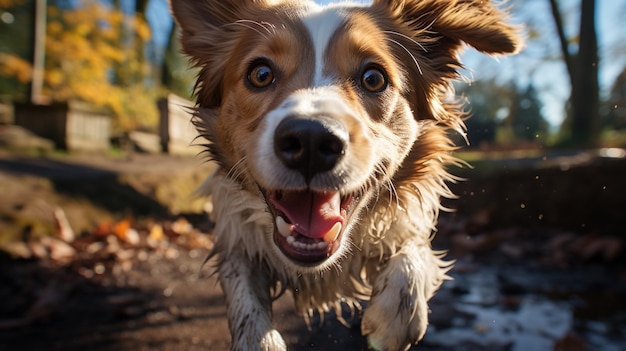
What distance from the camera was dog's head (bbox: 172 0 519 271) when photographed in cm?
181

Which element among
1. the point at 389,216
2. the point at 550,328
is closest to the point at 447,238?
the point at 550,328

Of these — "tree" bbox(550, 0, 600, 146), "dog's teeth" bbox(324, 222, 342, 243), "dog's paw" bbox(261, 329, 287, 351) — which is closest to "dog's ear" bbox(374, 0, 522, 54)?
"dog's teeth" bbox(324, 222, 342, 243)

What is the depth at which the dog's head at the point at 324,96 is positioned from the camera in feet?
5.94

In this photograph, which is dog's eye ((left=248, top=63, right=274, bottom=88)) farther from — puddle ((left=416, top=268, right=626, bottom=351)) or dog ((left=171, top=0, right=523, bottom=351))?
puddle ((left=416, top=268, right=626, bottom=351))

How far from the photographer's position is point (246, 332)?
211 centimetres

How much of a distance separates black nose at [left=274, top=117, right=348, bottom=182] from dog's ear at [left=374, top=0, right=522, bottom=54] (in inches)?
46.9

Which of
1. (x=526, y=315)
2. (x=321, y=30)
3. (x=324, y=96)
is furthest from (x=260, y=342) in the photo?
(x=526, y=315)

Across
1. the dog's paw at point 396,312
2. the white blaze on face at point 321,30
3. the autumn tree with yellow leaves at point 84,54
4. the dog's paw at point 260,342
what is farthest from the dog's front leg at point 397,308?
the autumn tree with yellow leaves at point 84,54

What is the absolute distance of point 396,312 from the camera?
2168 millimetres

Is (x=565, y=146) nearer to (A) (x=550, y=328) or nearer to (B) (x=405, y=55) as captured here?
(A) (x=550, y=328)

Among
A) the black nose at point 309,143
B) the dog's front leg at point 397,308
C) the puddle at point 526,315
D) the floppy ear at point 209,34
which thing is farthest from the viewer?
the puddle at point 526,315

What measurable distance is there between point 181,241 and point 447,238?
316 centimetres

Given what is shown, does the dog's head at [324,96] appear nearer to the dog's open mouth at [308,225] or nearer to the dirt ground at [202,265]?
the dog's open mouth at [308,225]

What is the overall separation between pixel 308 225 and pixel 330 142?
16.1 inches
